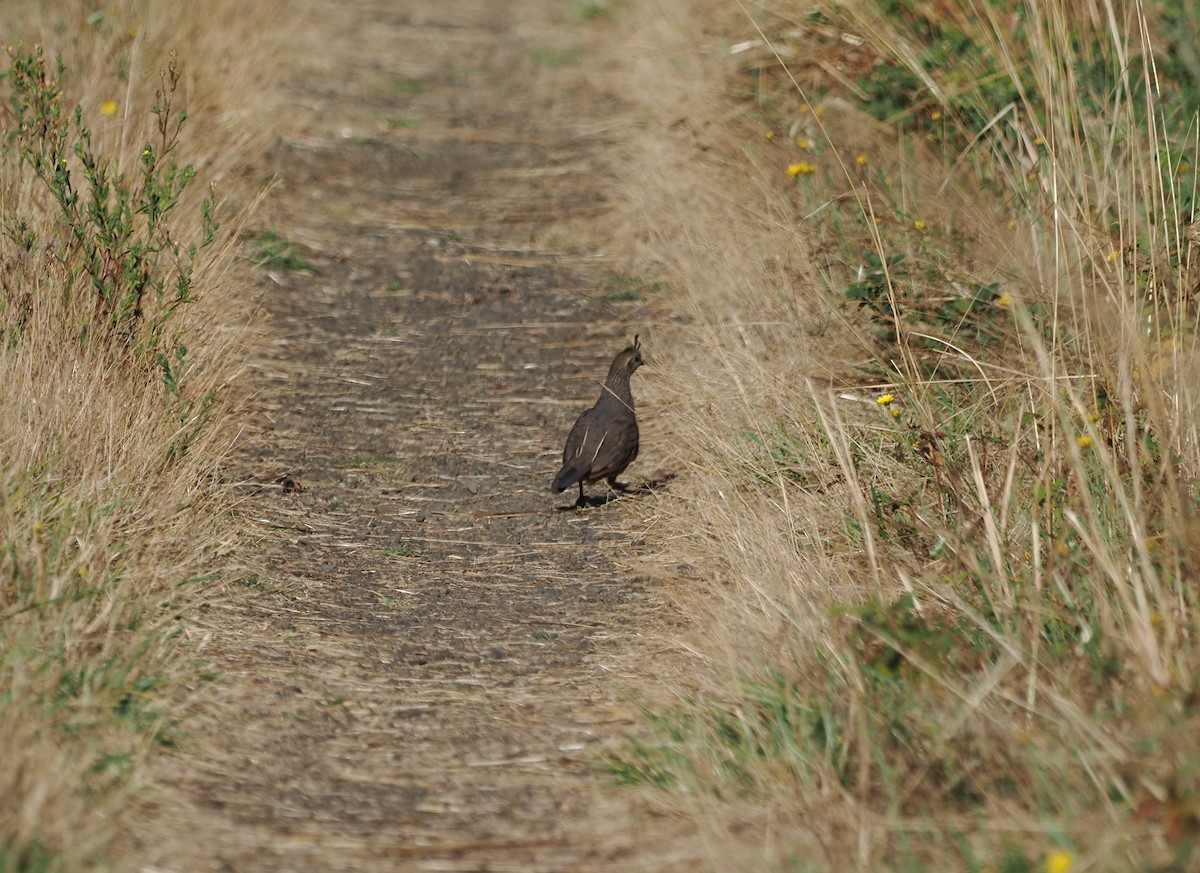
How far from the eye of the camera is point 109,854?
3.46 m

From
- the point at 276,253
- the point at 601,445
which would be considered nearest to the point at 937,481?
the point at 601,445

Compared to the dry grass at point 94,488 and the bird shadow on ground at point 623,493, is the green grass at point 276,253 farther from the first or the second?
the bird shadow on ground at point 623,493

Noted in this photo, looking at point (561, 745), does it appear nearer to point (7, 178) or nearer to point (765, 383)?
point (765, 383)

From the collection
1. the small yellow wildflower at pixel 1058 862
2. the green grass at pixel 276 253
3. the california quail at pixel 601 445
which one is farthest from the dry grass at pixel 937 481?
the green grass at pixel 276 253

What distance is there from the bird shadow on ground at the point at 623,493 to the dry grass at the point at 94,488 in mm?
1273

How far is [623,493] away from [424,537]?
2.76ft

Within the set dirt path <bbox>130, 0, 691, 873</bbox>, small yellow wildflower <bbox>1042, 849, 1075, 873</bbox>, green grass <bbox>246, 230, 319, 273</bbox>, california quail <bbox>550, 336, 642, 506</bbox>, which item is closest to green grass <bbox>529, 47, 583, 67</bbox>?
dirt path <bbox>130, 0, 691, 873</bbox>

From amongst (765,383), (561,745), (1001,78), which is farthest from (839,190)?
(561,745)

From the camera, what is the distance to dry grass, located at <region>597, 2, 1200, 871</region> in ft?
11.4

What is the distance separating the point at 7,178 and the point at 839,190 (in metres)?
3.42

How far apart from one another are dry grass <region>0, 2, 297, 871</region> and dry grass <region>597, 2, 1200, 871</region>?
1.29 metres

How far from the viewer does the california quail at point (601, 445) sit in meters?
5.68

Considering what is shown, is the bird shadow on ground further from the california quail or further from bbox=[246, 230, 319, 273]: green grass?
bbox=[246, 230, 319, 273]: green grass

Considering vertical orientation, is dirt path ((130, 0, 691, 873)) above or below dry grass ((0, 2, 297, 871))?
below
